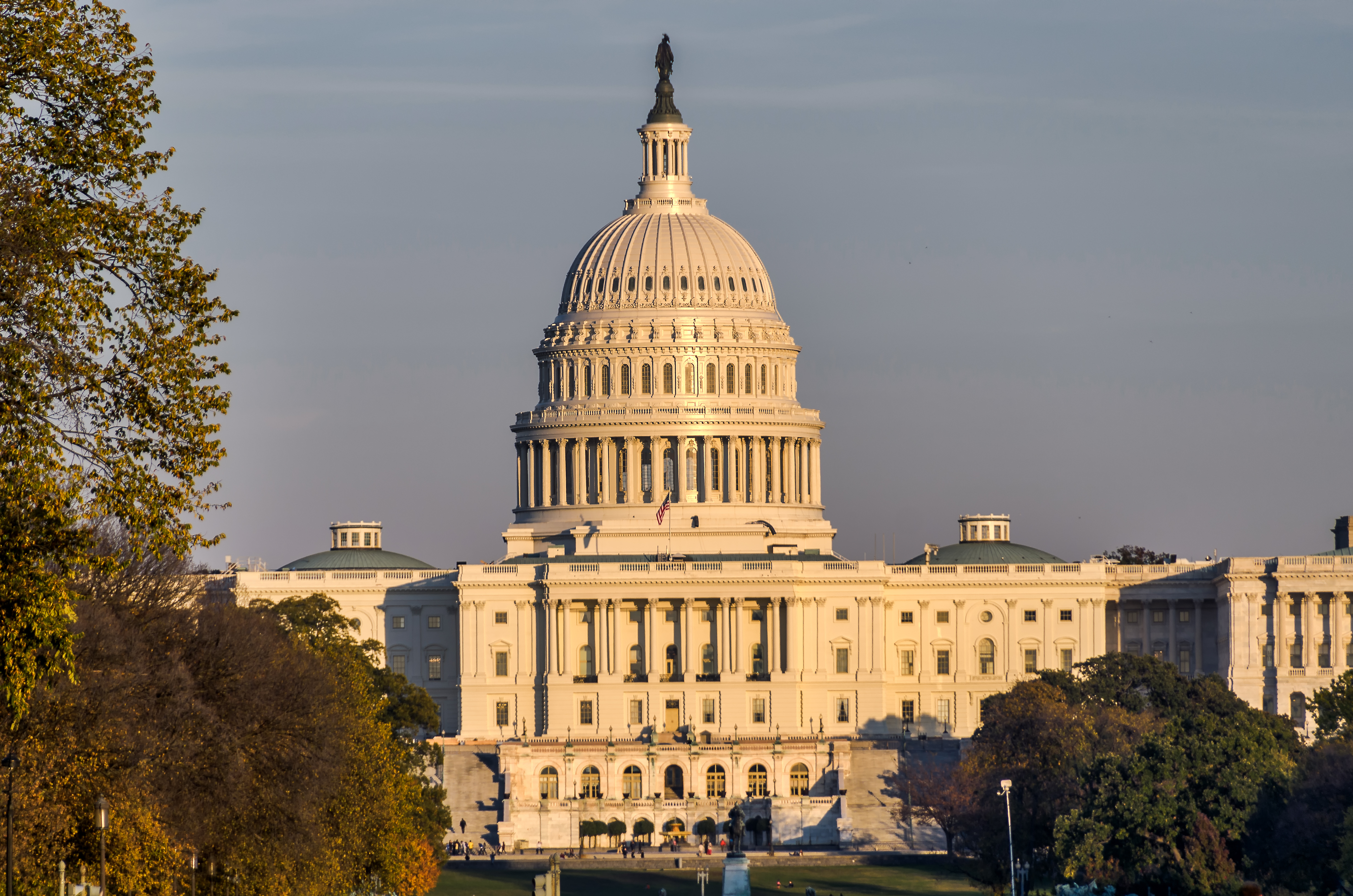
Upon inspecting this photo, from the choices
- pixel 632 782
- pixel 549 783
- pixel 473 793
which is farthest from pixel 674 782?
pixel 473 793

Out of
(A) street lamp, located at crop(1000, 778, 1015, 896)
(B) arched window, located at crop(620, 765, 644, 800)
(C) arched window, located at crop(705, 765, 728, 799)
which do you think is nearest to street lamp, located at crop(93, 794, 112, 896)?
(A) street lamp, located at crop(1000, 778, 1015, 896)

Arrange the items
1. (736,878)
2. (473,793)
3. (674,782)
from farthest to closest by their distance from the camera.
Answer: (674,782)
(473,793)
(736,878)

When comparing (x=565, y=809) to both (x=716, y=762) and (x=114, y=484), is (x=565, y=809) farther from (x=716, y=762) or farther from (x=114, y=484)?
(x=114, y=484)

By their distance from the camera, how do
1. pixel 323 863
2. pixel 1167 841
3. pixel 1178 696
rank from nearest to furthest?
pixel 323 863 < pixel 1167 841 < pixel 1178 696

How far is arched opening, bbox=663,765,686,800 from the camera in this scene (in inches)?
7028

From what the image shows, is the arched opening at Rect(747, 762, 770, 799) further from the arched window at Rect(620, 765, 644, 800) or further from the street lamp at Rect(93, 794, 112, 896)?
the street lamp at Rect(93, 794, 112, 896)

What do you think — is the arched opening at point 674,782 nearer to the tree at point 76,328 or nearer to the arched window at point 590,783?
the arched window at point 590,783

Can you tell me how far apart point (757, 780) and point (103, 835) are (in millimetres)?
106618

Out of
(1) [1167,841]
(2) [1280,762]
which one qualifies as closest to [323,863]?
(1) [1167,841]

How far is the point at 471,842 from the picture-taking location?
166000 mm

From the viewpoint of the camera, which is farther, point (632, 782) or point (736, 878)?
point (632, 782)

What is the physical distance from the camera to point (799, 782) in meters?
177

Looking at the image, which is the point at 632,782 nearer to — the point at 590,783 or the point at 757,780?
the point at 590,783

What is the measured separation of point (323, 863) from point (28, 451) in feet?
158
